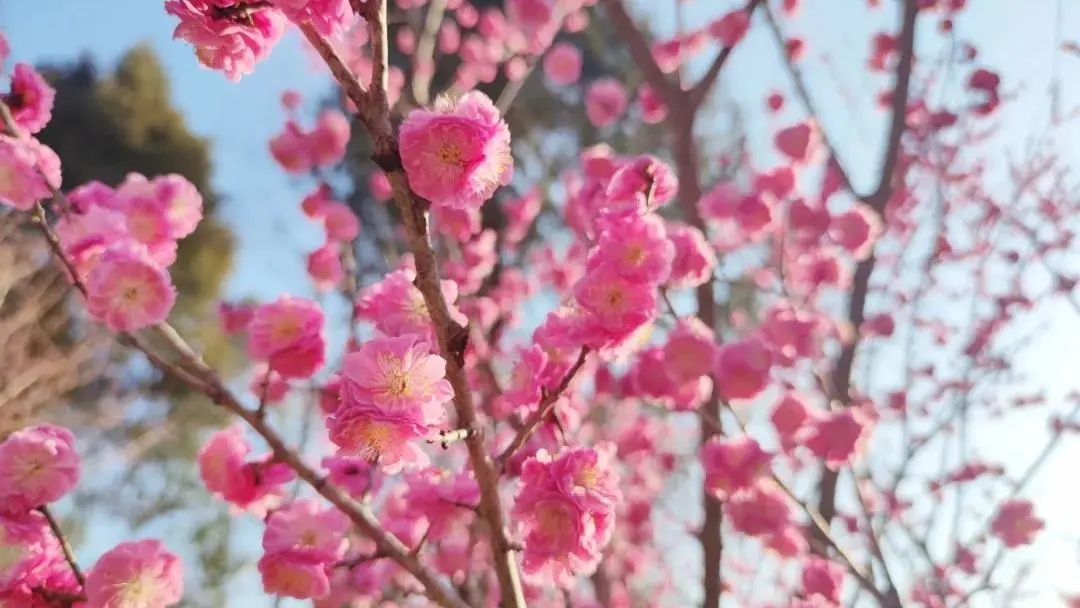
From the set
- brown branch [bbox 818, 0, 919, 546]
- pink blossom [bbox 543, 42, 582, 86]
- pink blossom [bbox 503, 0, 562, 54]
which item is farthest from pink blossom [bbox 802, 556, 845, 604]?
pink blossom [bbox 543, 42, 582, 86]

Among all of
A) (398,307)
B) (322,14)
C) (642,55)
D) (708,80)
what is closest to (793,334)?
(708,80)

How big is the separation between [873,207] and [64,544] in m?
2.93

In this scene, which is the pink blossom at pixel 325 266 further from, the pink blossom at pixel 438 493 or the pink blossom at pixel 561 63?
the pink blossom at pixel 561 63

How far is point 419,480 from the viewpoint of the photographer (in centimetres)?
172

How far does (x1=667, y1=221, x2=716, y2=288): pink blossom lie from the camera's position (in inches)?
74.9

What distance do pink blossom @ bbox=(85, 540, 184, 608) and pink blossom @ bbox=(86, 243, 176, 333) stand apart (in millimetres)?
410

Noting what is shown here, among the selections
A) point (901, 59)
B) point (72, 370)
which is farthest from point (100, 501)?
point (901, 59)

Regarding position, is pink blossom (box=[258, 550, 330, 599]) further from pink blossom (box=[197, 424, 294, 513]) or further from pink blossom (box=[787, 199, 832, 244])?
pink blossom (box=[787, 199, 832, 244])

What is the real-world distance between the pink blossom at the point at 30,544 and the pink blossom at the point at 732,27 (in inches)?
105

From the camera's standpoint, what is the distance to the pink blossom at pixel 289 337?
1703 mm

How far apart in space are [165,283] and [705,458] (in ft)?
5.64

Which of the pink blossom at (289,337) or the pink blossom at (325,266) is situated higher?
the pink blossom at (325,266)

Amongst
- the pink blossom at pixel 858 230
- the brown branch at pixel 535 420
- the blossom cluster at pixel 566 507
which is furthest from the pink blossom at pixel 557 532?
the pink blossom at pixel 858 230

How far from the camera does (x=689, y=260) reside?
1.92 metres
